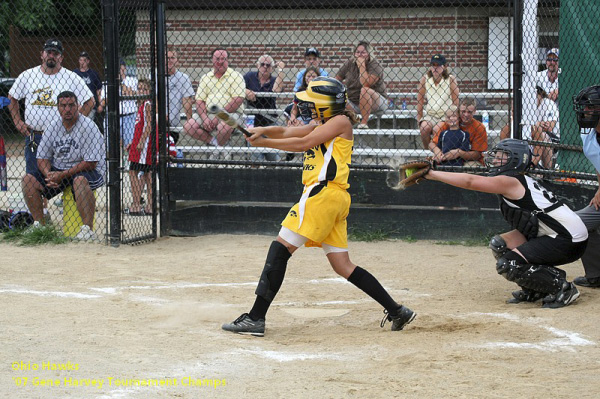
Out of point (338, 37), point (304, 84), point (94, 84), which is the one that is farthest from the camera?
point (338, 37)

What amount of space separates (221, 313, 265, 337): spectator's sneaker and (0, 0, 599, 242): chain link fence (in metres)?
1.60

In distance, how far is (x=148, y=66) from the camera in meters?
10.1

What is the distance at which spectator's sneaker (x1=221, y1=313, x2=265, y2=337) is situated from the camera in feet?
18.9

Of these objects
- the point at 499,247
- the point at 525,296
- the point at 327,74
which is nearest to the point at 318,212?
the point at 499,247

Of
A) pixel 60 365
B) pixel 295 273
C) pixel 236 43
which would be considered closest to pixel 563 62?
Answer: pixel 295 273

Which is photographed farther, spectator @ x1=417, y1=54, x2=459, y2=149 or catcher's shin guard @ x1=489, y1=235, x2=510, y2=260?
spectator @ x1=417, y1=54, x2=459, y2=149

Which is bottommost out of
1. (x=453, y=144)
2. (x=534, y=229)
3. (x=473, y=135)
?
(x=534, y=229)

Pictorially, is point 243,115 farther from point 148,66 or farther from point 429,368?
point 429,368

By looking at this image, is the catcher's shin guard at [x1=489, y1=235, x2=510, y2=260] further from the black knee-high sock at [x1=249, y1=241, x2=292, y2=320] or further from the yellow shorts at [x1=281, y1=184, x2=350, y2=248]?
the black knee-high sock at [x1=249, y1=241, x2=292, y2=320]

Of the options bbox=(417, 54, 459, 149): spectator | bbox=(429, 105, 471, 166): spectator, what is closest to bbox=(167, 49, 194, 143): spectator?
bbox=(417, 54, 459, 149): spectator

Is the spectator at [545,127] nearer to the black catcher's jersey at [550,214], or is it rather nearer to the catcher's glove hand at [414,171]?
the black catcher's jersey at [550,214]

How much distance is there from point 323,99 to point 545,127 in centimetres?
482

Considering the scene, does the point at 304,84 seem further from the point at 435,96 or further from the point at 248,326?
the point at 248,326

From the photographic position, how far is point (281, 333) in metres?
5.89
